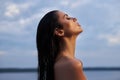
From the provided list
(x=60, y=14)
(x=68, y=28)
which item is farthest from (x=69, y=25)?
(x=60, y=14)

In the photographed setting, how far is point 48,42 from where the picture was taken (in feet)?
12.2

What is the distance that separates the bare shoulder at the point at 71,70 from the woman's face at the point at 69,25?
310 mm

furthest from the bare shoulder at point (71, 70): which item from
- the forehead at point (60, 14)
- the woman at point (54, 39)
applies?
the forehead at point (60, 14)

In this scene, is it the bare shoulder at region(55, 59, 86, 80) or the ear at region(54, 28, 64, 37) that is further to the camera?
the ear at region(54, 28, 64, 37)

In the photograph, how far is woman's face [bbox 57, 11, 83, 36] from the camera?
3.66 meters

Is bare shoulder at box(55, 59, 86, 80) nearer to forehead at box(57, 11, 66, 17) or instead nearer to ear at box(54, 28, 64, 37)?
ear at box(54, 28, 64, 37)

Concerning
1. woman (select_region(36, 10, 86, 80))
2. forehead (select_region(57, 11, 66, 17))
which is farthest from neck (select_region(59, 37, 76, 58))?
forehead (select_region(57, 11, 66, 17))

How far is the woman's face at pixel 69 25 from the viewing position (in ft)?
12.0

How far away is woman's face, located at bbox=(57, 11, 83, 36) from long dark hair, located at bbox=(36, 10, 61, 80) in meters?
0.04

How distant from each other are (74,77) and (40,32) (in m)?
0.57

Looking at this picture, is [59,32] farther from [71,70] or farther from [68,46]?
[71,70]

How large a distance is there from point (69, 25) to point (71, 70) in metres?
0.47

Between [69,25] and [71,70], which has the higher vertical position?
[69,25]

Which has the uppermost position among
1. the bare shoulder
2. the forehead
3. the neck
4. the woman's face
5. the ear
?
the forehead
